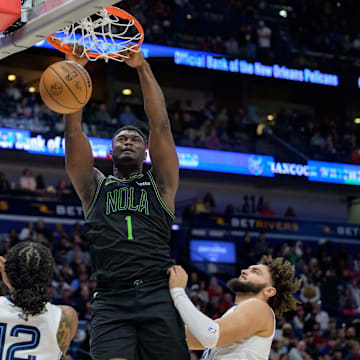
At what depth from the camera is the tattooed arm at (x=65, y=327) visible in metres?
3.21

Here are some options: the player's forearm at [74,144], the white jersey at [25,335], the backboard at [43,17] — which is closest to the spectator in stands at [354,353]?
the player's forearm at [74,144]

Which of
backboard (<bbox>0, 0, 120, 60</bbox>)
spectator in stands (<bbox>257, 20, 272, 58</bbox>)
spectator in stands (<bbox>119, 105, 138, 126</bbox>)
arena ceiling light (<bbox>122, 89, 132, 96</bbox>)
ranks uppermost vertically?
→ spectator in stands (<bbox>257, 20, 272, 58</bbox>)

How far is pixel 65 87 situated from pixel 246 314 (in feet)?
5.45

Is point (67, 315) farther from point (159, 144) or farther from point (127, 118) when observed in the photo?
point (127, 118)

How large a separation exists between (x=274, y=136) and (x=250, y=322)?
16766 millimetres

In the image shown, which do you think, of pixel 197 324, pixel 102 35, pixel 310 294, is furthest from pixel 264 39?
pixel 197 324

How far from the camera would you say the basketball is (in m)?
4.12

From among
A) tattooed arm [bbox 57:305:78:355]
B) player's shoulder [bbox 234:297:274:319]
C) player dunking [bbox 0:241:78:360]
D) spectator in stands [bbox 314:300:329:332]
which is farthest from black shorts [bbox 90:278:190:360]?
spectator in stands [bbox 314:300:329:332]

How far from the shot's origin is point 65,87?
13.5ft

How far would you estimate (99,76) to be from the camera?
2194 cm

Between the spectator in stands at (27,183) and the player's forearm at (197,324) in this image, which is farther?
the spectator in stands at (27,183)

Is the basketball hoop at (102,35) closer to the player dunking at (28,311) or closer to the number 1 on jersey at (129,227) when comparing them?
the number 1 on jersey at (129,227)

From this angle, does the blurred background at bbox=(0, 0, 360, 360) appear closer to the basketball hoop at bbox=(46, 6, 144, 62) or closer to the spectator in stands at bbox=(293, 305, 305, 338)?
the spectator in stands at bbox=(293, 305, 305, 338)

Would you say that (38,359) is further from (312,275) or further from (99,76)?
(99,76)
